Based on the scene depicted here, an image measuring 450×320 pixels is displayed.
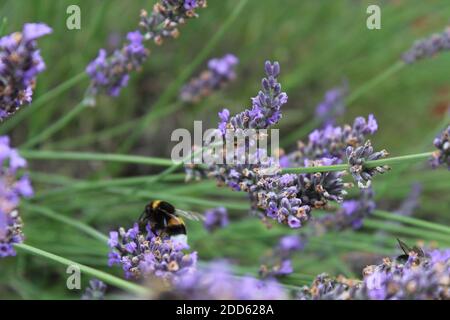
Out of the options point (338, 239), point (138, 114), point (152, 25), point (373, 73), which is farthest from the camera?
point (373, 73)

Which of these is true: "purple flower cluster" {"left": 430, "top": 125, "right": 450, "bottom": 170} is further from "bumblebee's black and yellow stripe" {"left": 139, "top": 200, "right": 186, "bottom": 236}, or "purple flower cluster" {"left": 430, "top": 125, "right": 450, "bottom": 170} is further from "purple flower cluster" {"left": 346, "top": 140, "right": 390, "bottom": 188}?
"bumblebee's black and yellow stripe" {"left": 139, "top": 200, "right": 186, "bottom": 236}

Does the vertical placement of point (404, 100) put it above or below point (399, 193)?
above

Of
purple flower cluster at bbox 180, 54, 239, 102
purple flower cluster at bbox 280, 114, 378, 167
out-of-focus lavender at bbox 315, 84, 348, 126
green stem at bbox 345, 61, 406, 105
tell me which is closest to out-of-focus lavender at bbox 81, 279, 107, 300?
purple flower cluster at bbox 280, 114, 378, 167

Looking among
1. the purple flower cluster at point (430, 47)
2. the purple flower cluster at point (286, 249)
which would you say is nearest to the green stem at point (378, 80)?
the purple flower cluster at point (430, 47)

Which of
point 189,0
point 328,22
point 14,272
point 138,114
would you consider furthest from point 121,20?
point 189,0

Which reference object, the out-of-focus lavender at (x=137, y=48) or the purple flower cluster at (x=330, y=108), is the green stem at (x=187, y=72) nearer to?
the out-of-focus lavender at (x=137, y=48)

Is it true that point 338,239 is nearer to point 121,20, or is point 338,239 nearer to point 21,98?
point 21,98
